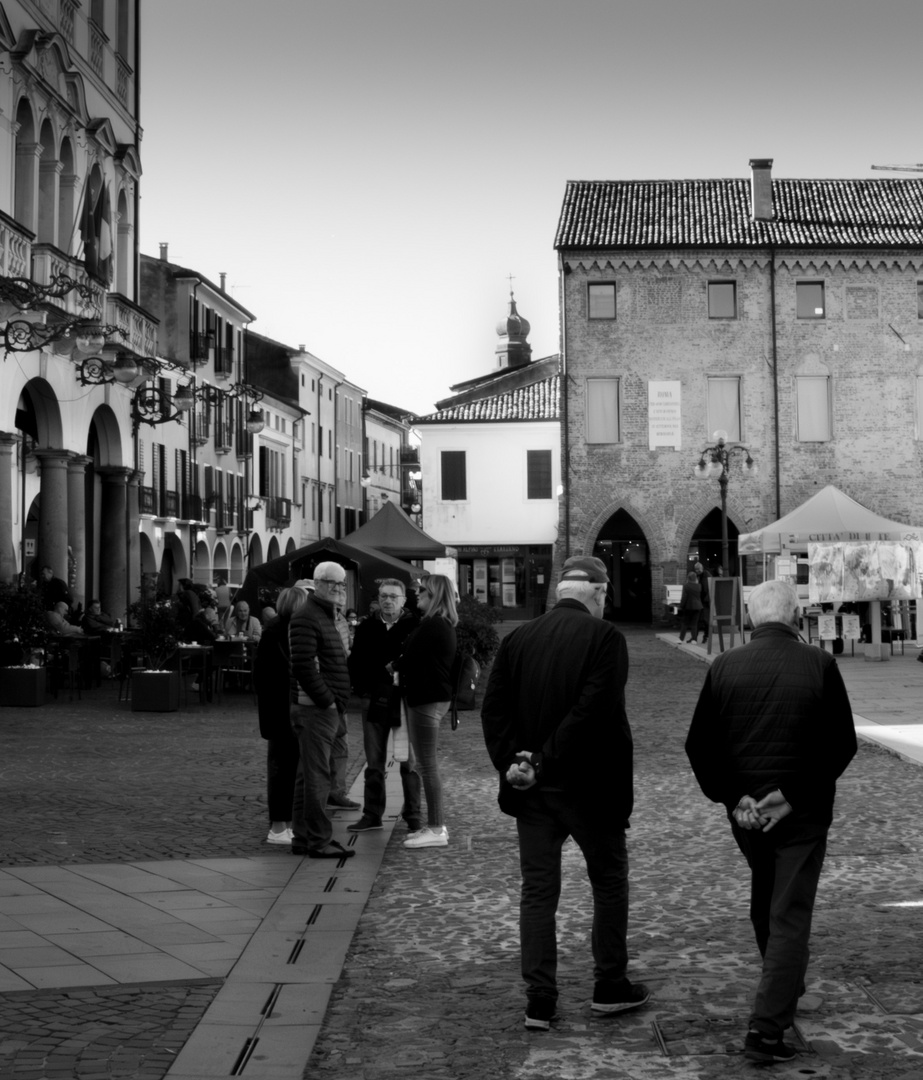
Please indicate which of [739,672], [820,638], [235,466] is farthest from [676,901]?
[235,466]

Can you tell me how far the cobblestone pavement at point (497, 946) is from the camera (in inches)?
197

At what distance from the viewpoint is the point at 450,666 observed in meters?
9.38

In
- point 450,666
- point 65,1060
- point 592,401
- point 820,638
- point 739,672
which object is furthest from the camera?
point 592,401

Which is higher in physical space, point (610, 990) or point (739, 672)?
point (739, 672)

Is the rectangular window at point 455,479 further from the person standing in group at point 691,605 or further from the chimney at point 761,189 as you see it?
the person standing in group at point 691,605

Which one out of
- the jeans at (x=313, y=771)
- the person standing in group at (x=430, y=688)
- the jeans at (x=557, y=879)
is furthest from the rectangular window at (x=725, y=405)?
the jeans at (x=557, y=879)

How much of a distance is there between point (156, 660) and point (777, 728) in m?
14.8

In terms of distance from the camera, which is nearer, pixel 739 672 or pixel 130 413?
pixel 739 672

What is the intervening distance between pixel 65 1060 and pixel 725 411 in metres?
43.7

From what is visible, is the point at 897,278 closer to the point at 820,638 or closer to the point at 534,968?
the point at 820,638

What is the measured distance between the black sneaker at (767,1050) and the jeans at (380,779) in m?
4.78

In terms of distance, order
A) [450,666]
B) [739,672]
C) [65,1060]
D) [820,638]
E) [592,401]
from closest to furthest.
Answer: [65,1060], [739,672], [450,666], [820,638], [592,401]

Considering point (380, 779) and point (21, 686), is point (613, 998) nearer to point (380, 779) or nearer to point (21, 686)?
point (380, 779)

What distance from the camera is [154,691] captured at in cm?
1872
